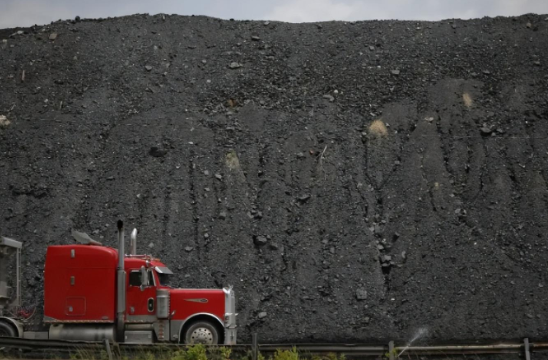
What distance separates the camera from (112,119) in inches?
1287

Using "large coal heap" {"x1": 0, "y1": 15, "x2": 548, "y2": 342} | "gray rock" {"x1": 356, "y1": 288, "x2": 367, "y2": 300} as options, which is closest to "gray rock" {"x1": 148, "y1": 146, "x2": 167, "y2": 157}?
"large coal heap" {"x1": 0, "y1": 15, "x2": 548, "y2": 342}

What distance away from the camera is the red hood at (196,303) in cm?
2048

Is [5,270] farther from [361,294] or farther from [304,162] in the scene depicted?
[304,162]

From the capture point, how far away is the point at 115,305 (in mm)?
20219

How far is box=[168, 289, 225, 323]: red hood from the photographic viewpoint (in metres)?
20.5

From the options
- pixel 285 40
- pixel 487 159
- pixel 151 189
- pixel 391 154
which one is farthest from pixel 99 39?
pixel 487 159

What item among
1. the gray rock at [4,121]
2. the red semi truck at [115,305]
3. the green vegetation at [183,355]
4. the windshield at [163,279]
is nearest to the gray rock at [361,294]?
the red semi truck at [115,305]

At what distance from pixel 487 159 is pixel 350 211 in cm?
601

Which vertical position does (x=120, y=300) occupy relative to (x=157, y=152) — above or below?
below

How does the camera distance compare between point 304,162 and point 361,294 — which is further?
point 304,162

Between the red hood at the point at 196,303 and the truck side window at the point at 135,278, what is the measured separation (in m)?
0.80

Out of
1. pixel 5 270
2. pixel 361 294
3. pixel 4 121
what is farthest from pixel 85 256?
pixel 4 121

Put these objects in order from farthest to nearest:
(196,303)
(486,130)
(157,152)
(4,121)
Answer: (4,121)
(486,130)
(157,152)
(196,303)

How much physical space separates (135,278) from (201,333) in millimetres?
1983
